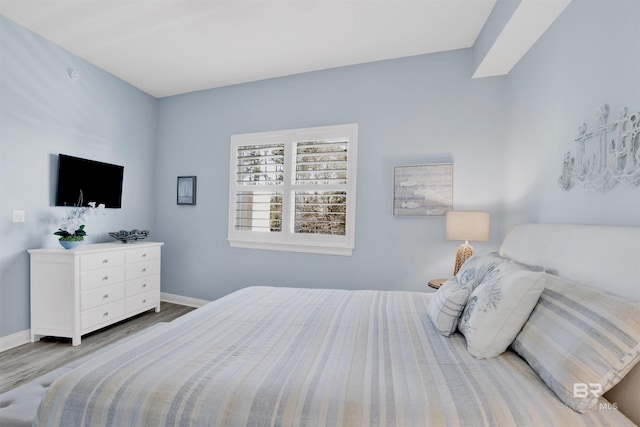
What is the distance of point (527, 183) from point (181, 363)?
245 cm

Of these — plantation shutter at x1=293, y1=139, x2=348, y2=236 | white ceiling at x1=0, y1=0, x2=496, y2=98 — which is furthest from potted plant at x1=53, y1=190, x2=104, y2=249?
plantation shutter at x1=293, y1=139, x2=348, y2=236

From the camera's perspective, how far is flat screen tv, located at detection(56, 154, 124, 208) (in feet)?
9.37

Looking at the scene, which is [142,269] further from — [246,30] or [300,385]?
[300,385]

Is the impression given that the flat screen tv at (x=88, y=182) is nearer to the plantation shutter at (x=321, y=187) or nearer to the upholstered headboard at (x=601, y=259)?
the plantation shutter at (x=321, y=187)

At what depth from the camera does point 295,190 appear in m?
3.27

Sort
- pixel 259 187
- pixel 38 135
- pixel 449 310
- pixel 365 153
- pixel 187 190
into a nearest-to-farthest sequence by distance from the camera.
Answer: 1. pixel 449 310
2. pixel 38 135
3. pixel 365 153
4. pixel 259 187
5. pixel 187 190

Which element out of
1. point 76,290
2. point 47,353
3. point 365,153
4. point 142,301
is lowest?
point 47,353

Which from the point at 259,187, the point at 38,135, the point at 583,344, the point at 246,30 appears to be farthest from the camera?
the point at 259,187

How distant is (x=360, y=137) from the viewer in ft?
9.86

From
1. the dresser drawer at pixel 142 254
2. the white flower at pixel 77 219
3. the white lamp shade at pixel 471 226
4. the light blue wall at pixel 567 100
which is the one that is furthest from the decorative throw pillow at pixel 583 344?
the white flower at pixel 77 219

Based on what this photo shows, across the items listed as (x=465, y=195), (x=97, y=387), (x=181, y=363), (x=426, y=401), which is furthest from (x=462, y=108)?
(x=97, y=387)

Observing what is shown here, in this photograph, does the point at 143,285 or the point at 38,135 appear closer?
the point at 38,135

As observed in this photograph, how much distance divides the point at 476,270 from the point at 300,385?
113 centimetres

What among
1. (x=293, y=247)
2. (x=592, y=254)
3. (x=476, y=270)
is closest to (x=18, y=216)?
(x=293, y=247)
